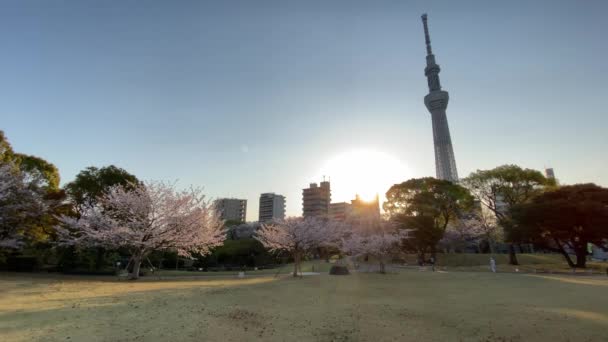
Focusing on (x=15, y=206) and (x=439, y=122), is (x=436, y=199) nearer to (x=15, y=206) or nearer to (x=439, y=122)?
(x=15, y=206)

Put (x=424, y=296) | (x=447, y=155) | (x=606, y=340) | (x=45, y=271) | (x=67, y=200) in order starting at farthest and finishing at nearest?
(x=447, y=155) → (x=67, y=200) → (x=45, y=271) → (x=424, y=296) → (x=606, y=340)

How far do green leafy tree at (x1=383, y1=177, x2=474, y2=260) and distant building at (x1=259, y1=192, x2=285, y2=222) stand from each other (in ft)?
277

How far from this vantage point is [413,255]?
4909cm

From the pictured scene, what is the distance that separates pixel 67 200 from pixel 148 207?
45.2 feet

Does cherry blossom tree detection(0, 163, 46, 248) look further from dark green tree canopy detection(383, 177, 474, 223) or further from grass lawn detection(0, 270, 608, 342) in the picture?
dark green tree canopy detection(383, 177, 474, 223)

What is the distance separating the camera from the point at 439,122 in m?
105

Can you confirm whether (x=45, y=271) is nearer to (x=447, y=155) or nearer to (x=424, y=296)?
(x=424, y=296)

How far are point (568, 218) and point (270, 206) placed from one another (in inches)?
4345

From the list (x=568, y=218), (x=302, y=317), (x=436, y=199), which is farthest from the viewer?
(x=436, y=199)

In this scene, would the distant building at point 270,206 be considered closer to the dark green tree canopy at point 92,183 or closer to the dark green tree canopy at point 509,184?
the dark green tree canopy at point 509,184

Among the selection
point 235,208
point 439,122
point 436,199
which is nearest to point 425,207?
point 436,199

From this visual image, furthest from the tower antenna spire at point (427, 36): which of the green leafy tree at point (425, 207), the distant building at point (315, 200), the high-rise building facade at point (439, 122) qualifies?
the green leafy tree at point (425, 207)

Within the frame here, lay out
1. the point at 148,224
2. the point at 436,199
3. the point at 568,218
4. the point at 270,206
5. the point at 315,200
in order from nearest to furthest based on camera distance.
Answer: the point at 148,224 < the point at 568,218 < the point at 436,199 < the point at 315,200 < the point at 270,206

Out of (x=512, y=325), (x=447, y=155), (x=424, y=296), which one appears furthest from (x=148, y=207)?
(x=447, y=155)
